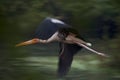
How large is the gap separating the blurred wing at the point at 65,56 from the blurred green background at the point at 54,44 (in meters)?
0.03

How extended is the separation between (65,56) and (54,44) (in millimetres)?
127

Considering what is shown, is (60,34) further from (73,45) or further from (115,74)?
(115,74)

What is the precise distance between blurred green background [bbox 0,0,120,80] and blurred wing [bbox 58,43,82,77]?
1.2 inches

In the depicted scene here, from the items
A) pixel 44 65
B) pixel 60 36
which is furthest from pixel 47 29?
pixel 44 65

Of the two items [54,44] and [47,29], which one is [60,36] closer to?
[47,29]

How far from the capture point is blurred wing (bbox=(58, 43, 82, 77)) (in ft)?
5.20

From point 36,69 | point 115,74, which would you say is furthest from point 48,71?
point 115,74

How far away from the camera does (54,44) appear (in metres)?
1.72

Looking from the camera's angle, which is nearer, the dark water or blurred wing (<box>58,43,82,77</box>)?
the dark water

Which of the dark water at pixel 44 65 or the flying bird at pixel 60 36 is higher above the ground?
the flying bird at pixel 60 36

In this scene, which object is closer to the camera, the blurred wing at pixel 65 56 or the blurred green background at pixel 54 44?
the blurred green background at pixel 54 44

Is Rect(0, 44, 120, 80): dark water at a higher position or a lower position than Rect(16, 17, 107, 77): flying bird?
lower

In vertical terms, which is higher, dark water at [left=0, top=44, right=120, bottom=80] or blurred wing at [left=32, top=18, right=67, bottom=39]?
blurred wing at [left=32, top=18, right=67, bottom=39]

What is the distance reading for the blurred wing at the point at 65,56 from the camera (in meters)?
1.58
